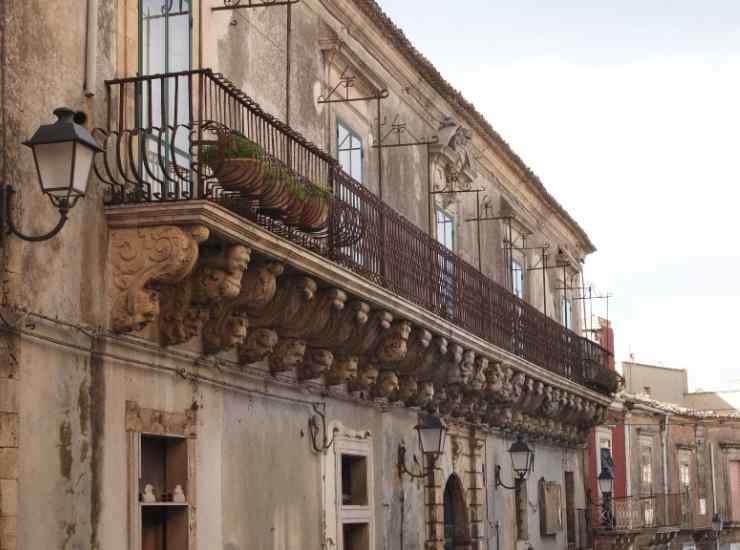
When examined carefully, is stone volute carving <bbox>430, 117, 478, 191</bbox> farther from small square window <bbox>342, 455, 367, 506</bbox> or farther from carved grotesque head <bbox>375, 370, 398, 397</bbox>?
small square window <bbox>342, 455, 367, 506</bbox>

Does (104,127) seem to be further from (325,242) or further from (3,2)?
(325,242)

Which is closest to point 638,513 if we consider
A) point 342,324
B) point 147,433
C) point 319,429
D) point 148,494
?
point 319,429

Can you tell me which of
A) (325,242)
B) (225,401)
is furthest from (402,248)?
(225,401)

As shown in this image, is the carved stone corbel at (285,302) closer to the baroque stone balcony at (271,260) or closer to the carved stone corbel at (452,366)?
the baroque stone balcony at (271,260)

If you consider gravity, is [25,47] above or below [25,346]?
above

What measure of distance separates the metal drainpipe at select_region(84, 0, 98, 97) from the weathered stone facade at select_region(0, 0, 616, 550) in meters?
0.05

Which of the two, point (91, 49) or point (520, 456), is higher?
point (91, 49)

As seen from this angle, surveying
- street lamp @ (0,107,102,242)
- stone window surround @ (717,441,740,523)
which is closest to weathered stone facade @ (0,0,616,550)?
street lamp @ (0,107,102,242)

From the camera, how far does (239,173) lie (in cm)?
1048

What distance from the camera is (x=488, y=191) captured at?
22453 millimetres

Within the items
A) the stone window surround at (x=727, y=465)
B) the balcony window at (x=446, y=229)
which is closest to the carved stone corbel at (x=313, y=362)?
the balcony window at (x=446, y=229)

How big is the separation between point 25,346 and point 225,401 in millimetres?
3099

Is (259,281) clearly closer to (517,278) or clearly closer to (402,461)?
(402,461)

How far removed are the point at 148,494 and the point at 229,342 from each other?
149 cm
